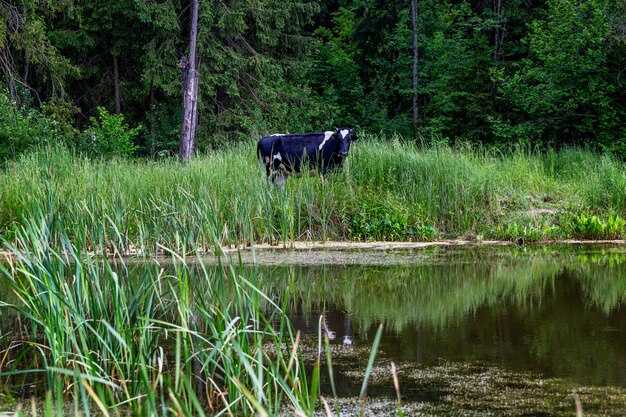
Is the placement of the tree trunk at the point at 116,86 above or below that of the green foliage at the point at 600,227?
above

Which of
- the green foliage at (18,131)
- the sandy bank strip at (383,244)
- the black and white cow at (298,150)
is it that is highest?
the green foliage at (18,131)

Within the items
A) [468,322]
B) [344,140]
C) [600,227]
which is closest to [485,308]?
[468,322]

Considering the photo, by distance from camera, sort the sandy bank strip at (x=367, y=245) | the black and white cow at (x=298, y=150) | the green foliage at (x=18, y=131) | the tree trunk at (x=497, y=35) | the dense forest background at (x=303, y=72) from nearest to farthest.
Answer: the sandy bank strip at (x=367, y=245) → the black and white cow at (x=298, y=150) → the green foliage at (x=18, y=131) → the dense forest background at (x=303, y=72) → the tree trunk at (x=497, y=35)

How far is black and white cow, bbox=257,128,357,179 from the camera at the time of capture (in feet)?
39.4

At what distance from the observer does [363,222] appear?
1004 cm

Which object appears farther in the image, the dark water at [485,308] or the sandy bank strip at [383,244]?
the sandy bank strip at [383,244]

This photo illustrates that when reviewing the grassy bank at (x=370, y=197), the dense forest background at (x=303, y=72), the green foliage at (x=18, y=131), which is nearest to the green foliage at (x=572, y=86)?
the dense forest background at (x=303, y=72)

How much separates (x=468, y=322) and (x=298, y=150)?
7.35 meters

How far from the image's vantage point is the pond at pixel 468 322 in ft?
12.0

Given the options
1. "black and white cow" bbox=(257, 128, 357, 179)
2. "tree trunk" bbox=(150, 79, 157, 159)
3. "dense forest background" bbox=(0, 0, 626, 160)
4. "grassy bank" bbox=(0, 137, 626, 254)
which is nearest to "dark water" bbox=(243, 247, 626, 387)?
"grassy bank" bbox=(0, 137, 626, 254)

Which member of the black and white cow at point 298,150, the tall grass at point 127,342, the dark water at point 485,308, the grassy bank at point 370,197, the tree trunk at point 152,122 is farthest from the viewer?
the tree trunk at point 152,122

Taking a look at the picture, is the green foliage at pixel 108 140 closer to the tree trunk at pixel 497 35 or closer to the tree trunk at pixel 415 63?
the tree trunk at pixel 415 63

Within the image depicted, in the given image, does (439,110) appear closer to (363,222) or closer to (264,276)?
(363,222)

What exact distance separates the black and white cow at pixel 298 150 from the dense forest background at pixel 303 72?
5.40 meters
